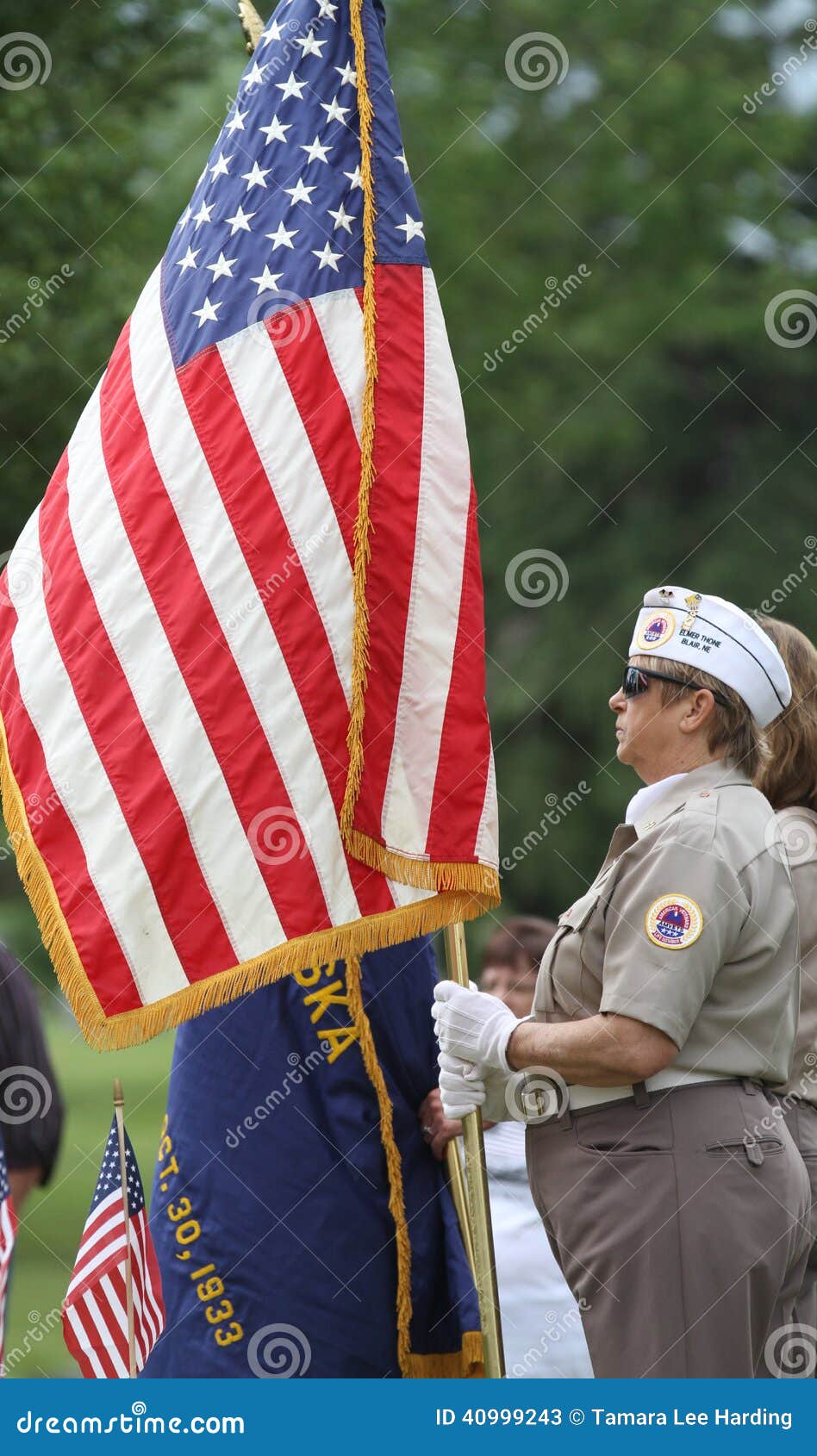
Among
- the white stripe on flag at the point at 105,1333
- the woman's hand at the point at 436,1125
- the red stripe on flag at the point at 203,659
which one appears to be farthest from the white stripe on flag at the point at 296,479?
the white stripe on flag at the point at 105,1333

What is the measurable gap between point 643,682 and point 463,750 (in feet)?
1.38

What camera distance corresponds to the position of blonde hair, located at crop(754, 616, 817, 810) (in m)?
3.47

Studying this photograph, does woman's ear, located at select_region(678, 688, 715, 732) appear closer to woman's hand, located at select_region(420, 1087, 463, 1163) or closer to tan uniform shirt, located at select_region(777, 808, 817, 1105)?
tan uniform shirt, located at select_region(777, 808, 817, 1105)

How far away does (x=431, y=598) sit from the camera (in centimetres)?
338

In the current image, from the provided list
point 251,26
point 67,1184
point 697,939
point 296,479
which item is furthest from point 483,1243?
point 67,1184

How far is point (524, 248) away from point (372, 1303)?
43.7 ft

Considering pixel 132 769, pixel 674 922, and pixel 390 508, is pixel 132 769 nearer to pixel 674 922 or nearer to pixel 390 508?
pixel 390 508

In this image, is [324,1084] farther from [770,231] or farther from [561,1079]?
[770,231]

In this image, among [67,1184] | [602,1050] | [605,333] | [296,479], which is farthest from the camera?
[605,333]

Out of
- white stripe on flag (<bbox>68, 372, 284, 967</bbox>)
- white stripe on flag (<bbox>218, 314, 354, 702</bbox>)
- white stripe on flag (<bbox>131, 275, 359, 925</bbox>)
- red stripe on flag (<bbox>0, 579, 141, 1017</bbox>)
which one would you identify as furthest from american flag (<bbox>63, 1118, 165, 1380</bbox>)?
white stripe on flag (<bbox>218, 314, 354, 702</bbox>)

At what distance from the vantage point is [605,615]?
1396 cm

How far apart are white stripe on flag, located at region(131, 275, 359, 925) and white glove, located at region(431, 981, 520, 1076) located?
28 cm

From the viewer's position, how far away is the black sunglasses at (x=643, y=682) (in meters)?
3.10

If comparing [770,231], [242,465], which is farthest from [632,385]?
[242,465]
